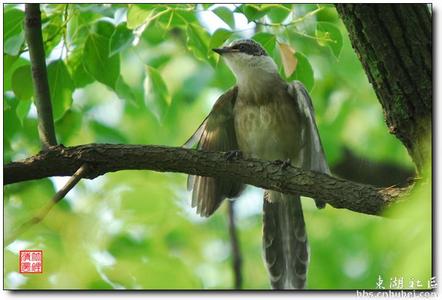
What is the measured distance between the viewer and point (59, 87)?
2881mm

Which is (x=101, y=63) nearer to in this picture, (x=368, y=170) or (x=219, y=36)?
(x=219, y=36)

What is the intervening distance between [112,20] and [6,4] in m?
0.46

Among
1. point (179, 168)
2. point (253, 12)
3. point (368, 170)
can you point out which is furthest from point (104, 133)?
point (368, 170)

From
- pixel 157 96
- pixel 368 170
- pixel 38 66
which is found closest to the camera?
pixel 38 66

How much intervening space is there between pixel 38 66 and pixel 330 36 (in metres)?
1.19

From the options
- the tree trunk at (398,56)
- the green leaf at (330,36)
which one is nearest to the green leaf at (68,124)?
the green leaf at (330,36)

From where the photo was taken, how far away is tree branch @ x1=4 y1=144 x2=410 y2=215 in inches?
94.2

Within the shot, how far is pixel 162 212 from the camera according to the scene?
3588 mm

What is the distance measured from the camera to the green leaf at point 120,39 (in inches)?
106

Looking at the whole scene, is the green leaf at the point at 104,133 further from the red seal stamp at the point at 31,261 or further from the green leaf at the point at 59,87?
the red seal stamp at the point at 31,261

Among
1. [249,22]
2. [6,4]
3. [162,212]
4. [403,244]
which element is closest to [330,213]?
[162,212]

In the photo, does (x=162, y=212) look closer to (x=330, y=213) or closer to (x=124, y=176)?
(x=124, y=176)

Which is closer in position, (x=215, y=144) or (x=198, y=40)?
(x=198, y=40)

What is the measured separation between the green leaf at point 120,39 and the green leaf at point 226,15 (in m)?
0.36
